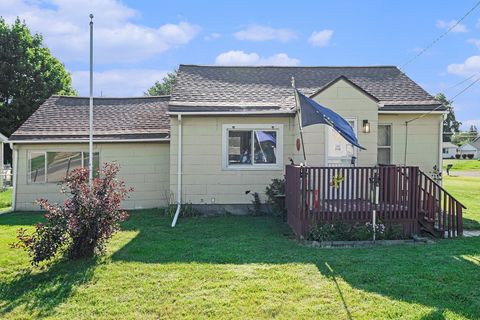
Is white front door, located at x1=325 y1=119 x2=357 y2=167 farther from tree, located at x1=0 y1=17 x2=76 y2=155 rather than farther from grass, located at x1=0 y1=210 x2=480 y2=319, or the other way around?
tree, located at x1=0 y1=17 x2=76 y2=155

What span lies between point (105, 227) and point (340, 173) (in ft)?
15.6

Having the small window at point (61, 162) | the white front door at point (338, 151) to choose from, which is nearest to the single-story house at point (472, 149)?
the white front door at point (338, 151)

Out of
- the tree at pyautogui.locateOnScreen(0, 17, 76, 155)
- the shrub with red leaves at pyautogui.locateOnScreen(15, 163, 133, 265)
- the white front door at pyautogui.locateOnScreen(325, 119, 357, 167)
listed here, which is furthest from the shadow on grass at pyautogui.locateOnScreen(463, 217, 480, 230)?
the tree at pyautogui.locateOnScreen(0, 17, 76, 155)

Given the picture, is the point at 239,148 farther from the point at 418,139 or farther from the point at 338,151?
the point at 418,139

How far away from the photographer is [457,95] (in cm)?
1102

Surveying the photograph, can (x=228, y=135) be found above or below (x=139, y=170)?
above

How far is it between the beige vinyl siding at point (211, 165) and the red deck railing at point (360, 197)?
3.21 m

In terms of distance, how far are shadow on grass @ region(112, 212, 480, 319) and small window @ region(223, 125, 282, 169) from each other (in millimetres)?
2350

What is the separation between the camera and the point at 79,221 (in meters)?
6.21

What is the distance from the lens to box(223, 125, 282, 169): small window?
450 inches

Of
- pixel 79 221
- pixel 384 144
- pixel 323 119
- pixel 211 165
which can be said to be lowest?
pixel 79 221

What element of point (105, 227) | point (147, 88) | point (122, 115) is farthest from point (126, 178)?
point (147, 88)

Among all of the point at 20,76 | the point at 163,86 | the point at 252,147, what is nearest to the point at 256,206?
the point at 252,147

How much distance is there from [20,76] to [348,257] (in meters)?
27.3
